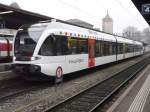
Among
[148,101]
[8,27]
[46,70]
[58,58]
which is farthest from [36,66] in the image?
[8,27]

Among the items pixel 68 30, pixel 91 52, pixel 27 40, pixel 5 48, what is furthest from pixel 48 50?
pixel 5 48

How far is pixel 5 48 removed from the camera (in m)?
21.9

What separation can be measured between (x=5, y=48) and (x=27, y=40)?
26.0ft

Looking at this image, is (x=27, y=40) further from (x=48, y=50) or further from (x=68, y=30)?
(x=68, y=30)

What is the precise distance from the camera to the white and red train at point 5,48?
21578 mm

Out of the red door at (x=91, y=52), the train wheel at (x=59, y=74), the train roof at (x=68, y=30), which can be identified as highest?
the train roof at (x=68, y=30)

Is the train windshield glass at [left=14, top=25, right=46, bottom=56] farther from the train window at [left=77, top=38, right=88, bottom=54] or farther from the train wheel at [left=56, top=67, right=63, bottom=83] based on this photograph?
the train window at [left=77, top=38, right=88, bottom=54]

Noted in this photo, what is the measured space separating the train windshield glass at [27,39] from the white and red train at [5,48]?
6956 mm

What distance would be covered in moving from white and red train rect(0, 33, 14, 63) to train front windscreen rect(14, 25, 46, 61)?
22.8 feet

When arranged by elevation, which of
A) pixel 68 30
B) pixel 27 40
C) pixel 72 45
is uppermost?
pixel 68 30

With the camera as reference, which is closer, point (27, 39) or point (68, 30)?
point (27, 39)

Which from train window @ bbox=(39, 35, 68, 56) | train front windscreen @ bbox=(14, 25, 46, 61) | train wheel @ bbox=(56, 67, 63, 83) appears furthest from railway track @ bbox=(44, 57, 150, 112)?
train front windscreen @ bbox=(14, 25, 46, 61)

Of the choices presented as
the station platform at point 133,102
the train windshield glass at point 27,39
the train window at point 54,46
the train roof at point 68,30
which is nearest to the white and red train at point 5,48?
the train roof at point 68,30

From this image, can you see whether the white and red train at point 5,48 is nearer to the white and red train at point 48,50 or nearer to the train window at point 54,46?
the white and red train at point 48,50
